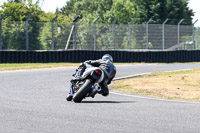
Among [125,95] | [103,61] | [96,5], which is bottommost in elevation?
[125,95]

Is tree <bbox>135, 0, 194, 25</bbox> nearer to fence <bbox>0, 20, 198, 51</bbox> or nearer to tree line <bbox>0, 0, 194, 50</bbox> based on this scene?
tree line <bbox>0, 0, 194, 50</bbox>

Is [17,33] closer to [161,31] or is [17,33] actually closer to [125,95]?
[161,31]

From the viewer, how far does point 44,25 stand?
27.5 metres

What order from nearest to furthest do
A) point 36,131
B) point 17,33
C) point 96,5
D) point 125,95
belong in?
point 36,131 → point 125,95 → point 17,33 → point 96,5

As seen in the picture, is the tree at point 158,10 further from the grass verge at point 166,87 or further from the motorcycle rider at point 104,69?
the motorcycle rider at point 104,69

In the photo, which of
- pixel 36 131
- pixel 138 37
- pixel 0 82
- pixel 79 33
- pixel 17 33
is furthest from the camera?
pixel 138 37

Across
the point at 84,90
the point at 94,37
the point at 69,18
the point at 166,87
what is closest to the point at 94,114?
the point at 84,90

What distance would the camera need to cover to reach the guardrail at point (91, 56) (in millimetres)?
25344

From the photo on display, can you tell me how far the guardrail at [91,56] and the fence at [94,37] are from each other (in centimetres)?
77

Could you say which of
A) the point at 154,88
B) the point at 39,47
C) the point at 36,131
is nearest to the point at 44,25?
the point at 39,47

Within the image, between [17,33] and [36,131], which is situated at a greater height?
[17,33]

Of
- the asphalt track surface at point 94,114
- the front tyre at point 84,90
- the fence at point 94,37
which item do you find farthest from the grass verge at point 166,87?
the fence at point 94,37

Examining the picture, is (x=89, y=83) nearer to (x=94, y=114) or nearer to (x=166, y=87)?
(x=94, y=114)

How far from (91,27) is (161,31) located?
5.03 meters
